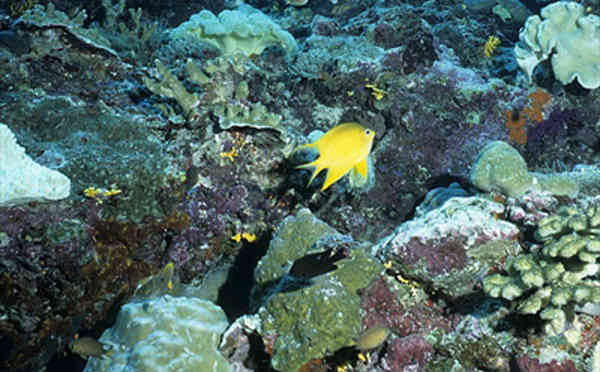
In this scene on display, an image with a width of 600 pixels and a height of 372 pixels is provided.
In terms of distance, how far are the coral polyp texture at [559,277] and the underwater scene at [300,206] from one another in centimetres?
1

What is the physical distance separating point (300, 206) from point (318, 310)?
1694 mm

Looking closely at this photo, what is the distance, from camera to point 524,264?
7.50 ft

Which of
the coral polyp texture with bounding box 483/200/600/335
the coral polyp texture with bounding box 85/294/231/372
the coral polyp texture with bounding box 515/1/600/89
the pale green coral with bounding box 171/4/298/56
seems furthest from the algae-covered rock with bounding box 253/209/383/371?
the coral polyp texture with bounding box 515/1/600/89

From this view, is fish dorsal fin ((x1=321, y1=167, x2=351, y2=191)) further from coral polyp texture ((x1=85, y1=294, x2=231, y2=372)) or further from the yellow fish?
coral polyp texture ((x1=85, y1=294, x2=231, y2=372))

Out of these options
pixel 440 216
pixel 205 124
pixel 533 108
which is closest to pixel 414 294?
pixel 440 216

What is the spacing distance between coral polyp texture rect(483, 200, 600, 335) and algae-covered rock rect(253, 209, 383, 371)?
90 cm

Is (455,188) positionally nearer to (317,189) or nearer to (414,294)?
(317,189)

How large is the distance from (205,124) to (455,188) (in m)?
3.09

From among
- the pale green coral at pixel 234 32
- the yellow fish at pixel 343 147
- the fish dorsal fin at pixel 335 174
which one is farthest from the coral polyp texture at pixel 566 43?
the fish dorsal fin at pixel 335 174

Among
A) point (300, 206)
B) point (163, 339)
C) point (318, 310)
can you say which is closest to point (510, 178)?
point (300, 206)

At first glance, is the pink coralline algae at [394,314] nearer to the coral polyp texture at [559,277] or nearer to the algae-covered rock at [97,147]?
the coral polyp texture at [559,277]

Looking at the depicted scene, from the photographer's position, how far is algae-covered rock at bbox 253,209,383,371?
95.1 inches

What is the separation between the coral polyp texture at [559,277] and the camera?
2.05 metres

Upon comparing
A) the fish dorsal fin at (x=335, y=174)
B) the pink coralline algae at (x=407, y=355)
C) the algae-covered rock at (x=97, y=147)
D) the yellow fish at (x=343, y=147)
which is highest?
the yellow fish at (x=343, y=147)
